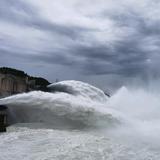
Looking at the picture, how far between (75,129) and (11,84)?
3152 centimetres

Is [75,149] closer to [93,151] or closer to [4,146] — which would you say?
[93,151]

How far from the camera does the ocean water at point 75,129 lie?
1340 cm

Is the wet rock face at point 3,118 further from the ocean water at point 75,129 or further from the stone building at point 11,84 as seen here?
the stone building at point 11,84

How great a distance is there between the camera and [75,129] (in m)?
20.1

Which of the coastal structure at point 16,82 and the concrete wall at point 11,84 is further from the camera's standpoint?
the coastal structure at point 16,82

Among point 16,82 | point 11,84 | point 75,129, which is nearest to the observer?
point 75,129

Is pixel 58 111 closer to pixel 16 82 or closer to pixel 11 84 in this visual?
pixel 11 84

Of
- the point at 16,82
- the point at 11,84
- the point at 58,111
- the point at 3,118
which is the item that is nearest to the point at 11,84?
the point at 11,84

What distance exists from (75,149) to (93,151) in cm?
67

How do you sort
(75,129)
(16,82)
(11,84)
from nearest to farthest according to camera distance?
(75,129) < (11,84) < (16,82)

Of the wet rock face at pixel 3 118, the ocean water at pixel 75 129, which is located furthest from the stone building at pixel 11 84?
the wet rock face at pixel 3 118

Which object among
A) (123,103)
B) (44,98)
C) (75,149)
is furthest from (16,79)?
(75,149)

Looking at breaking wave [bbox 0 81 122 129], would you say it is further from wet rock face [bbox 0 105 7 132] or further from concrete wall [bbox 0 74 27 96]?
concrete wall [bbox 0 74 27 96]

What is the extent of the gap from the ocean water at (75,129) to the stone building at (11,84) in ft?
71.9
